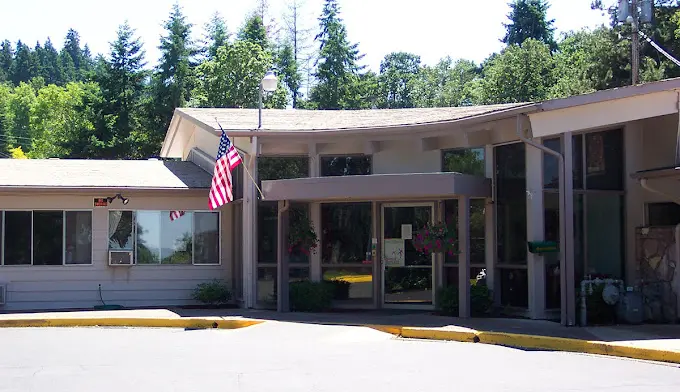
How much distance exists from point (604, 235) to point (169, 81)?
42.2 meters

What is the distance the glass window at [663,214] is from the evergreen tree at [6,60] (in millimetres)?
121946

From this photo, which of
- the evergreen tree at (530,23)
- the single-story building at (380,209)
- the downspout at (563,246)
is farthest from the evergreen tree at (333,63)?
the downspout at (563,246)

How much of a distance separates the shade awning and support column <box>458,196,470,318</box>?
0.27m

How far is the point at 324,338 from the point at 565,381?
520 centimetres

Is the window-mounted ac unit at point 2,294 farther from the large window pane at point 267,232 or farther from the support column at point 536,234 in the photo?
the support column at point 536,234

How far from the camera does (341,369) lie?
11.0 metres

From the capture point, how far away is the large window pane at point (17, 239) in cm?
1902

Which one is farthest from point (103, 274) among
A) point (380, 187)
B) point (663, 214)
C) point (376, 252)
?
point (663, 214)

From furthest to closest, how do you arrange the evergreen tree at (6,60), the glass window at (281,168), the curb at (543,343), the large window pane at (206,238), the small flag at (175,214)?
the evergreen tree at (6,60)
the large window pane at (206,238)
the small flag at (175,214)
the glass window at (281,168)
the curb at (543,343)

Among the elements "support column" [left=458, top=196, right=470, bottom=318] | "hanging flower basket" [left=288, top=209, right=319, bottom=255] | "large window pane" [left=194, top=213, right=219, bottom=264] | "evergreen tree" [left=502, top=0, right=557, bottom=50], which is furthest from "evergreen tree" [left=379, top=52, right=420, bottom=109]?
"support column" [left=458, top=196, right=470, bottom=318]

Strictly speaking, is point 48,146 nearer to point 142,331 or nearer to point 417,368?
point 142,331

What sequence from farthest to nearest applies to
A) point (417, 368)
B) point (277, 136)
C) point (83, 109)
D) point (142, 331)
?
point (83, 109), point (277, 136), point (142, 331), point (417, 368)

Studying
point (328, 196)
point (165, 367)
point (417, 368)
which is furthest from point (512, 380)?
Answer: point (328, 196)

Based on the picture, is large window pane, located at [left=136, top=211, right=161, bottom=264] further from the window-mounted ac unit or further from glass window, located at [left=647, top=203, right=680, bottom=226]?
glass window, located at [left=647, top=203, right=680, bottom=226]
